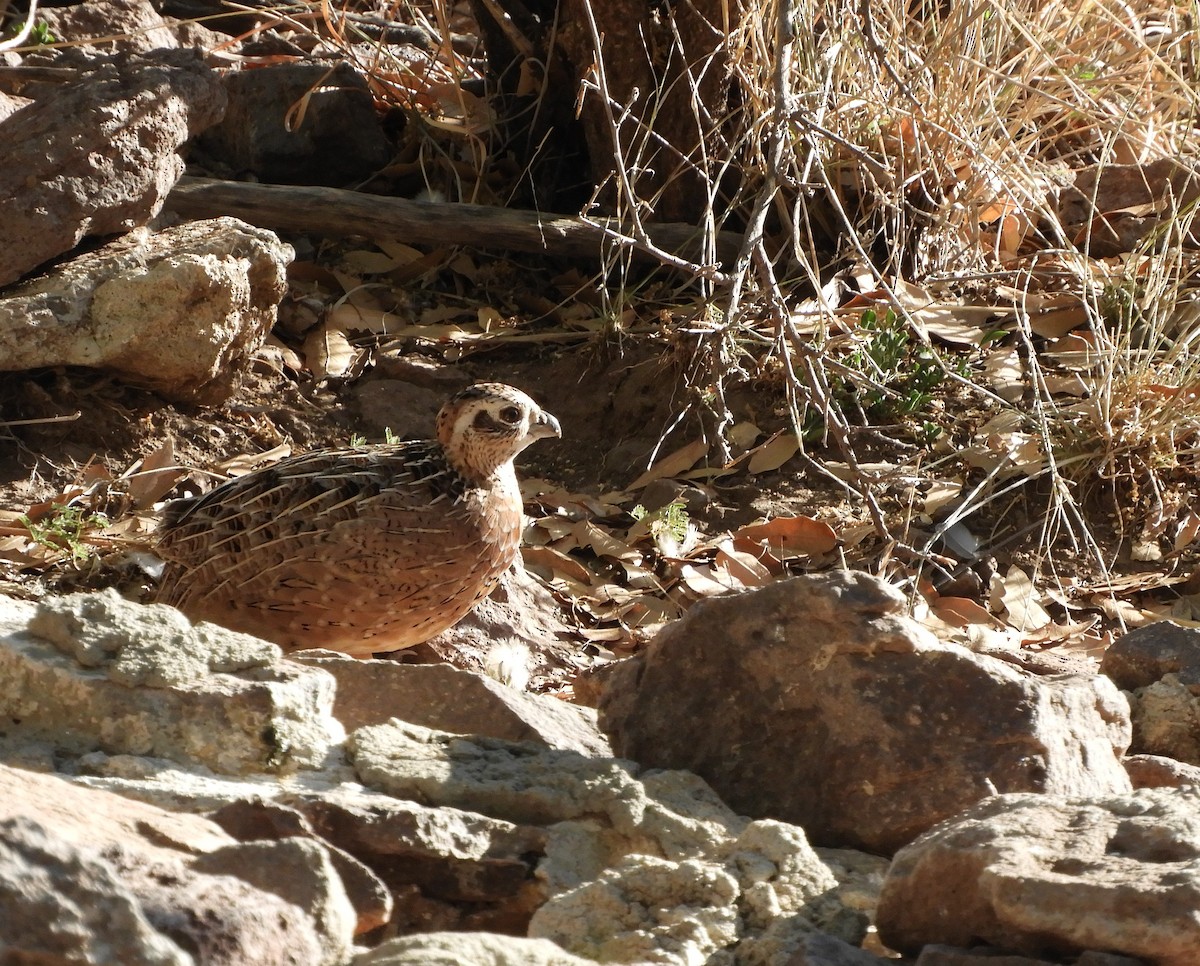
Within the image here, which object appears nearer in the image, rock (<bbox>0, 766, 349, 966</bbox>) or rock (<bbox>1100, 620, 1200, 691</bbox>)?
rock (<bbox>0, 766, 349, 966</bbox>)

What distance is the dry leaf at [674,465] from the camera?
6297 millimetres

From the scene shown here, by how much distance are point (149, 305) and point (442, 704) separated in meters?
3.19

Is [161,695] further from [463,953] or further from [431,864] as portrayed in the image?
[463,953]

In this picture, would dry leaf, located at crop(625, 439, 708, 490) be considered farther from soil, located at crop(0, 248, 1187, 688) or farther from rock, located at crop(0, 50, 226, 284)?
rock, located at crop(0, 50, 226, 284)

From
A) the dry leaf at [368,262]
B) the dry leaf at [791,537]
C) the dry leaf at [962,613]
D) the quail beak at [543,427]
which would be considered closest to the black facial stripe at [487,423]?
the quail beak at [543,427]

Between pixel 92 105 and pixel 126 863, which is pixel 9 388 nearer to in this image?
pixel 92 105

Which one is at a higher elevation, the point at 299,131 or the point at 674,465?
the point at 299,131

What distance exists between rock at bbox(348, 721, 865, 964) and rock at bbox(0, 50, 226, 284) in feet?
11.6

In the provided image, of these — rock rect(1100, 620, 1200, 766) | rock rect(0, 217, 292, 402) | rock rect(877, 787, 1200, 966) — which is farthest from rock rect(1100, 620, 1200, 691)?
rock rect(0, 217, 292, 402)

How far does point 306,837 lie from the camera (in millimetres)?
2297

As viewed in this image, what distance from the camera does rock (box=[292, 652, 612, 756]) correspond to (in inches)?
126

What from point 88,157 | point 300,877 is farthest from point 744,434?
point 300,877

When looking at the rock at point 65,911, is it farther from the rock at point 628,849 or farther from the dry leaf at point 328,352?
the dry leaf at point 328,352

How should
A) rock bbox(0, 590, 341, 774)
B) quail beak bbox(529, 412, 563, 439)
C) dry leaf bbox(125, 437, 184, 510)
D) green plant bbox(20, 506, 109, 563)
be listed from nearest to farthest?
rock bbox(0, 590, 341, 774)
quail beak bbox(529, 412, 563, 439)
green plant bbox(20, 506, 109, 563)
dry leaf bbox(125, 437, 184, 510)
